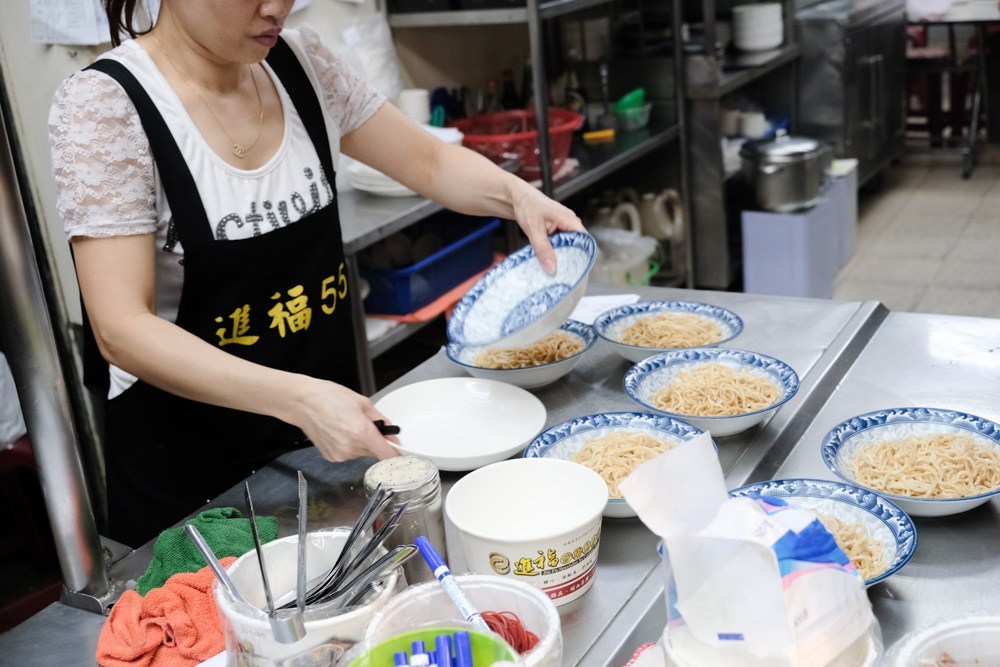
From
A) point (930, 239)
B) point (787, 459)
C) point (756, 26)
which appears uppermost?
point (756, 26)

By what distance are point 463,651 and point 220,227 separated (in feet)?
3.46

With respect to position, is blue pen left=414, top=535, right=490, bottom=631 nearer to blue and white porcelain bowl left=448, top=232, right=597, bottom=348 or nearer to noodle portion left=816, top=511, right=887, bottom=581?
noodle portion left=816, top=511, right=887, bottom=581

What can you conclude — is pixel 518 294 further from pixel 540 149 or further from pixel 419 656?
pixel 540 149

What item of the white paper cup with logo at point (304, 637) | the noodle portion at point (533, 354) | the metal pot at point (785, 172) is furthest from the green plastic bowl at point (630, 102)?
the white paper cup with logo at point (304, 637)

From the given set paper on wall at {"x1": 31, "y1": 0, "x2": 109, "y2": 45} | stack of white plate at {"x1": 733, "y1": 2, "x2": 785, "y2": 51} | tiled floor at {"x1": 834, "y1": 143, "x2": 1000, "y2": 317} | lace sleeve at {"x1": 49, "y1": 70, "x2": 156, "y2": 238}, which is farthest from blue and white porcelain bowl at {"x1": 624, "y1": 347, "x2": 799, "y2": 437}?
stack of white plate at {"x1": 733, "y1": 2, "x2": 785, "y2": 51}

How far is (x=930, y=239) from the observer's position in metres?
5.62

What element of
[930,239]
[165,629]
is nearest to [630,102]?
[930,239]

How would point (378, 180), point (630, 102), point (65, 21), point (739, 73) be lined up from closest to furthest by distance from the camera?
point (65, 21), point (378, 180), point (630, 102), point (739, 73)

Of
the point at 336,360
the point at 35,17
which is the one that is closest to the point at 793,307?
the point at 336,360

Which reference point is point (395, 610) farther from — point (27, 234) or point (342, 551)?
point (27, 234)

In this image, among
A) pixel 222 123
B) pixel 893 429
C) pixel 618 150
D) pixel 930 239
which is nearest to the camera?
pixel 893 429

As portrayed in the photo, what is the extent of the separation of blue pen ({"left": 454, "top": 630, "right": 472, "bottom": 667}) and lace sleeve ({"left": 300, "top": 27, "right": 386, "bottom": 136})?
4.41ft

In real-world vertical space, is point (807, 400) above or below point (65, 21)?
below

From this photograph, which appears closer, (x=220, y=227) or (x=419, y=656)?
(x=419, y=656)
